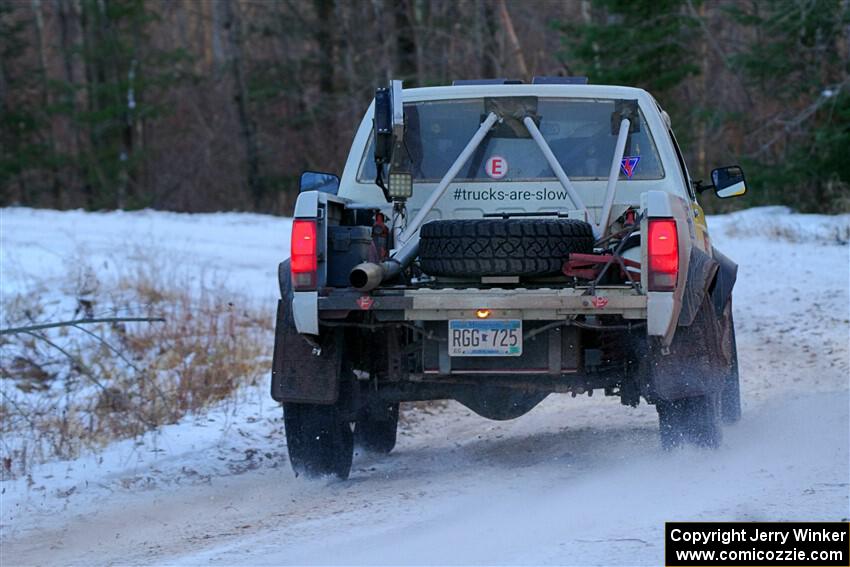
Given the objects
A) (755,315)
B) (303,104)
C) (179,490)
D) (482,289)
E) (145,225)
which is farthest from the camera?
(303,104)

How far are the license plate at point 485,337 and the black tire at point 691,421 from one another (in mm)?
954

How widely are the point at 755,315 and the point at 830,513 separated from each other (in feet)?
24.7

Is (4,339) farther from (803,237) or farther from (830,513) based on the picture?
(803,237)

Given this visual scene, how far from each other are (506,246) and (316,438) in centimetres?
154

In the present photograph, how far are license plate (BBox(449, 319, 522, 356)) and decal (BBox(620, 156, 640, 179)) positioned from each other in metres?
1.51

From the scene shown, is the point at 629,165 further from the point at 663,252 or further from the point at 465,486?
the point at 465,486

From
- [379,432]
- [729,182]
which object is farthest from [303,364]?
[729,182]

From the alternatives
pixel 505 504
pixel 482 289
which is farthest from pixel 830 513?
pixel 482 289

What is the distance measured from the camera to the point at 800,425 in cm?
744

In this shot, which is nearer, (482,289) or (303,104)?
(482,289)

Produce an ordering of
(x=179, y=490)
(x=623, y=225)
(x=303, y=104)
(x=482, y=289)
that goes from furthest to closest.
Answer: (x=303, y=104) < (x=179, y=490) < (x=623, y=225) < (x=482, y=289)

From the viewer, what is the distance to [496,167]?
7.11 meters

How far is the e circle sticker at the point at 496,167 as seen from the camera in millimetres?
7090

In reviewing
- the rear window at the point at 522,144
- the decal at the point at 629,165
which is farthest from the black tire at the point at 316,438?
the decal at the point at 629,165
